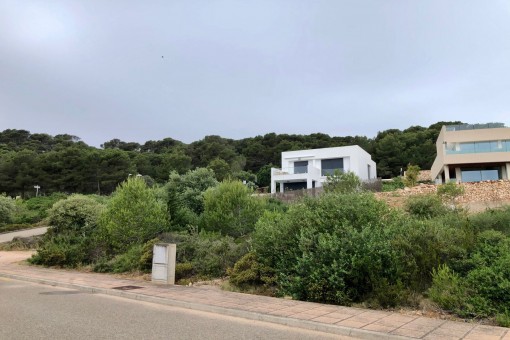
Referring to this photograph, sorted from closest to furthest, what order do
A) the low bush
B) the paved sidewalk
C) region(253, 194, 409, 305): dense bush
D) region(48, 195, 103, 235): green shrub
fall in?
the paved sidewalk, region(253, 194, 409, 305): dense bush, the low bush, region(48, 195, 103, 235): green shrub

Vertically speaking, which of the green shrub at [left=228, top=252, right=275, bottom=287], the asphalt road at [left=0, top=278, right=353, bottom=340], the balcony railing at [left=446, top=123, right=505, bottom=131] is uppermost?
the balcony railing at [left=446, top=123, right=505, bottom=131]

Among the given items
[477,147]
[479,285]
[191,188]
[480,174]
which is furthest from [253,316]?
[480,174]

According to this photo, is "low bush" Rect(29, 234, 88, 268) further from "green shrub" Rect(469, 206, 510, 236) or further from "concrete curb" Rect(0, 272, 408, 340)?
"green shrub" Rect(469, 206, 510, 236)

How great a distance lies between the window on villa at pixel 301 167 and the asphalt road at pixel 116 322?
51938 mm

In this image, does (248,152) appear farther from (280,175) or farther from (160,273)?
(160,273)

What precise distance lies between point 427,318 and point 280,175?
53.2 meters

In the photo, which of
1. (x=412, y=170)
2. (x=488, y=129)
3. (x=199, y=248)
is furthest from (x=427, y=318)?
(x=488, y=129)

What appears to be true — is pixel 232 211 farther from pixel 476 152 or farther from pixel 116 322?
pixel 476 152

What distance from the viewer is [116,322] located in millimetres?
7129

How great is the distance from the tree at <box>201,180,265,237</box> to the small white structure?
3862 cm

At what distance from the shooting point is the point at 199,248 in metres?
13.0

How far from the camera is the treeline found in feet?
229

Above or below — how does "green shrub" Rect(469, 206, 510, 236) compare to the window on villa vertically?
below

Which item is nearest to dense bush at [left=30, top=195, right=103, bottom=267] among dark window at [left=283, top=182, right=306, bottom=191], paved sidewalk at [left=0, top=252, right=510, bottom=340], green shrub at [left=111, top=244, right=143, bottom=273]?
green shrub at [left=111, top=244, right=143, bottom=273]
